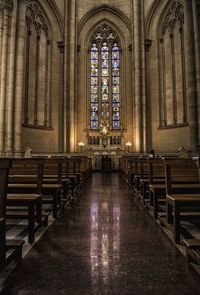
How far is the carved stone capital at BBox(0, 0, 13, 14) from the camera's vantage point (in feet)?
42.1

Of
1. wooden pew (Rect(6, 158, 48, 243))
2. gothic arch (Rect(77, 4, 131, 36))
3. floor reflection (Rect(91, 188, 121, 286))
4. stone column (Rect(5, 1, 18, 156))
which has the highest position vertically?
gothic arch (Rect(77, 4, 131, 36))

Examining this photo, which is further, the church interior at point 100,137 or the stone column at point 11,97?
the stone column at point 11,97

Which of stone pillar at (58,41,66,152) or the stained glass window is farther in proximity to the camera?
the stained glass window

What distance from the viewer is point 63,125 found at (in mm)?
18766

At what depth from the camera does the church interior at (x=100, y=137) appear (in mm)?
2197

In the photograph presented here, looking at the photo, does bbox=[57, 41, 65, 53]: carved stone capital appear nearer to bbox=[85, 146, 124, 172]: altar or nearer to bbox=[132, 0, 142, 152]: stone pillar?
bbox=[132, 0, 142, 152]: stone pillar

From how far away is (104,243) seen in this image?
114 inches

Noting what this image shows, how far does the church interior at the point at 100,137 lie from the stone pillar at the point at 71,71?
0.08m

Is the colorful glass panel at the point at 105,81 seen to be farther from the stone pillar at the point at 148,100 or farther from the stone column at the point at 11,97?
the stone column at the point at 11,97

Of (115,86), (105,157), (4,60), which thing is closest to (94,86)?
(115,86)

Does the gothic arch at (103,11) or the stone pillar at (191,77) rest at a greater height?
the gothic arch at (103,11)

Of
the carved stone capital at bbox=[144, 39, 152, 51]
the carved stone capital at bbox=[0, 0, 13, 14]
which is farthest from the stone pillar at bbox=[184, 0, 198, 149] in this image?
the carved stone capital at bbox=[0, 0, 13, 14]

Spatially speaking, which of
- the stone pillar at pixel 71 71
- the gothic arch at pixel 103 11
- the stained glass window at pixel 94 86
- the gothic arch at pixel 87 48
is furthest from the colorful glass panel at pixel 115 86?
the stone pillar at pixel 71 71

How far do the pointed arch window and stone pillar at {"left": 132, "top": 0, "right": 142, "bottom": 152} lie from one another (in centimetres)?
259
